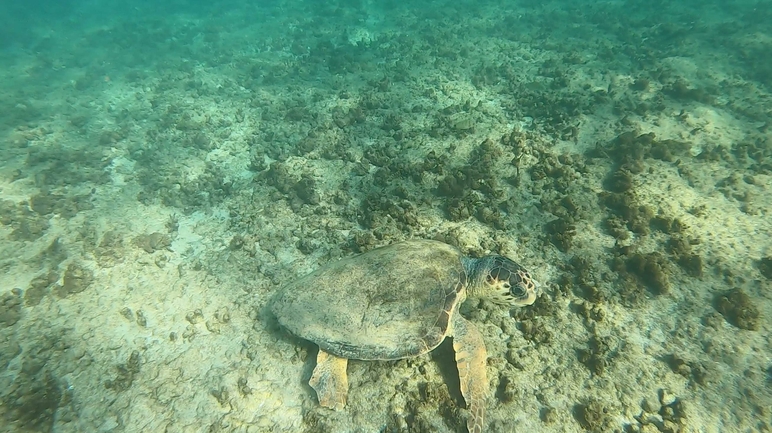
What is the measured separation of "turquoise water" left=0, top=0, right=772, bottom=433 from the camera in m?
4.18

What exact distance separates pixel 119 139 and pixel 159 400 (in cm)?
866

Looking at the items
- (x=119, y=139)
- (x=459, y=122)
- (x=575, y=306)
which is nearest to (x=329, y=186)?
(x=459, y=122)

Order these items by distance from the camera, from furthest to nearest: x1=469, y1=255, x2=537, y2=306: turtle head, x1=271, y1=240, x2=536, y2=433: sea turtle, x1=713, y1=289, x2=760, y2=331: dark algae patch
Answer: x1=713, y1=289, x2=760, y2=331: dark algae patch < x1=469, y1=255, x2=537, y2=306: turtle head < x1=271, y1=240, x2=536, y2=433: sea turtle

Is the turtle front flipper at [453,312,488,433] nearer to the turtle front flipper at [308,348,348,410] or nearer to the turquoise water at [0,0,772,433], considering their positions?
the turquoise water at [0,0,772,433]

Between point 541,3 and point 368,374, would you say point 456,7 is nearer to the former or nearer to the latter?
point 541,3

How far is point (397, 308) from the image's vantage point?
387 cm

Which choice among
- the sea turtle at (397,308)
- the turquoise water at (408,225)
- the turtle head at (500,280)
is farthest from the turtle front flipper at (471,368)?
the turtle head at (500,280)

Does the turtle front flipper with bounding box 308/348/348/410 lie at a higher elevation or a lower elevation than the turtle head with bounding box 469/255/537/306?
lower

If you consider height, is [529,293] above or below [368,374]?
above

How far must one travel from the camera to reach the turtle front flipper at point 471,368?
12.0 ft

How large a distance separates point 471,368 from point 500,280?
1.05 metres

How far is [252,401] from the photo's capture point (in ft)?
14.0

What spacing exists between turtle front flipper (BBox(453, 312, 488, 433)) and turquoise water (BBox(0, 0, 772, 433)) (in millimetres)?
214

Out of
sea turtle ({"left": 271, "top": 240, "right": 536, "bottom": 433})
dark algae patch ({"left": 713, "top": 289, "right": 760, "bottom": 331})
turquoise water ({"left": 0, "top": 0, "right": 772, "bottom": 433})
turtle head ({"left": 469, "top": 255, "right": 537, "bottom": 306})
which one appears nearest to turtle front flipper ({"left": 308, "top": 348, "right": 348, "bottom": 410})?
sea turtle ({"left": 271, "top": 240, "right": 536, "bottom": 433})
